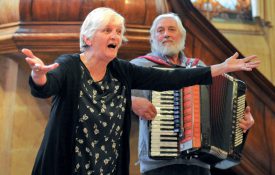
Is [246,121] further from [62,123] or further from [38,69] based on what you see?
[38,69]

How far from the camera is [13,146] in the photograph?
7.90 ft

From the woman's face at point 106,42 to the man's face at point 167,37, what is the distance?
A: 2.39 ft

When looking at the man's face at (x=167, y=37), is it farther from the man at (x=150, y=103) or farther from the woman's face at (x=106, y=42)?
the woman's face at (x=106, y=42)

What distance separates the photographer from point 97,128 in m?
1.46

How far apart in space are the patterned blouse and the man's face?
0.78m

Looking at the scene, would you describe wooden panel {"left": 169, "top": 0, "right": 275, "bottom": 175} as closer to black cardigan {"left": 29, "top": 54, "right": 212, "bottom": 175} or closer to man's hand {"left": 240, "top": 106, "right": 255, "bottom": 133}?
man's hand {"left": 240, "top": 106, "right": 255, "bottom": 133}

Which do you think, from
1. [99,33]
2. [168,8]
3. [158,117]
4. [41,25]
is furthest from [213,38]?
[99,33]

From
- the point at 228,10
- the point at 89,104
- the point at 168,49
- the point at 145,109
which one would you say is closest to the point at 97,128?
the point at 89,104

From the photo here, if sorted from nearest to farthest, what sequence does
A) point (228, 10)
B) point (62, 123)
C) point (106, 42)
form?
point (62, 123) < point (106, 42) < point (228, 10)

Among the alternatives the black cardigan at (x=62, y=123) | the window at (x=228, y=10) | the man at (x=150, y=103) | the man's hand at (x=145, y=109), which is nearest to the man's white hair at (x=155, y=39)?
the man at (x=150, y=103)

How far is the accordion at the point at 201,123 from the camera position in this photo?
2.02 metres

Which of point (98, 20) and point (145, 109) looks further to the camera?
point (145, 109)

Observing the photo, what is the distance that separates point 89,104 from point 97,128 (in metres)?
0.08

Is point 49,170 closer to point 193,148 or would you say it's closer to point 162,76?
point 162,76
